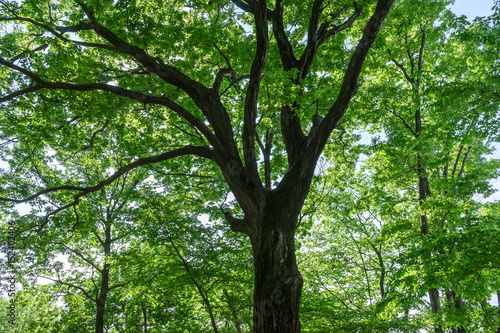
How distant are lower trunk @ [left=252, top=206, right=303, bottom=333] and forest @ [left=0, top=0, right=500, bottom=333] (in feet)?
0.07

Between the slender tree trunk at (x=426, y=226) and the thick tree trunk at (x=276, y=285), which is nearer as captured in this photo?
the thick tree trunk at (x=276, y=285)

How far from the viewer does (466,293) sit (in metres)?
5.56

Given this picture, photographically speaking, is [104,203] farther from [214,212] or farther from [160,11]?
[160,11]

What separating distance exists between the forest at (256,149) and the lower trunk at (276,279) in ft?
0.07

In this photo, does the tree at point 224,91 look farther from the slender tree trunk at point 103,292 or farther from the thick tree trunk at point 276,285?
the slender tree trunk at point 103,292

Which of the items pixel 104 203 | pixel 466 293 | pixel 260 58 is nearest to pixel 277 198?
pixel 260 58

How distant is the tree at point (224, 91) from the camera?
3.96 metres

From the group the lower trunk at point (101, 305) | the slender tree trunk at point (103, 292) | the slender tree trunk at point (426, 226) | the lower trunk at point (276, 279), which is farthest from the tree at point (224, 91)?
the lower trunk at point (101, 305)

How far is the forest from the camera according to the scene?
446cm

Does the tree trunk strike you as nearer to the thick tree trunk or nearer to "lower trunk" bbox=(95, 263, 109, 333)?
the thick tree trunk

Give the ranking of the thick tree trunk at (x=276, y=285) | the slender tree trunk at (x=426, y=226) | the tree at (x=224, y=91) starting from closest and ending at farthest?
the thick tree trunk at (x=276, y=285)
the tree at (x=224, y=91)
the slender tree trunk at (x=426, y=226)

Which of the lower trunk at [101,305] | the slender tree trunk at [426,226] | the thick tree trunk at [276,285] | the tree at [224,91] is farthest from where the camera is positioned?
the lower trunk at [101,305]

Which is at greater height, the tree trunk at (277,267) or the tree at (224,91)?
the tree at (224,91)

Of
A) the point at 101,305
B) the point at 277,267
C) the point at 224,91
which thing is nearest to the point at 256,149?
the point at 224,91
